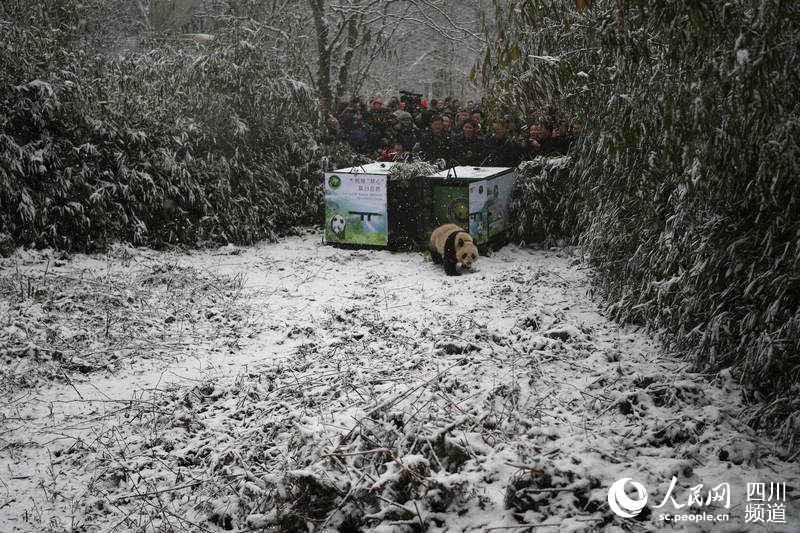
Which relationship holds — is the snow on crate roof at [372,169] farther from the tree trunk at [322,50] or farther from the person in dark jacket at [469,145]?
the tree trunk at [322,50]

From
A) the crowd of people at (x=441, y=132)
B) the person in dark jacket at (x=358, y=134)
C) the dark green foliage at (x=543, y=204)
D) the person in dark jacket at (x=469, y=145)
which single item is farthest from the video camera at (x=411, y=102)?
the dark green foliage at (x=543, y=204)

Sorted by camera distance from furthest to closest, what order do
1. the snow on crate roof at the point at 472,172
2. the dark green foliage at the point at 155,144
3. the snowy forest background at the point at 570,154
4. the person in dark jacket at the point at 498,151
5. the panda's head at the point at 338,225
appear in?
the person in dark jacket at the point at 498,151, the panda's head at the point at 338,225, the snow on crate roof at the point at 472,172, the dark green foliage at the point at 155,144, the snowy forest background at the point at 570,154

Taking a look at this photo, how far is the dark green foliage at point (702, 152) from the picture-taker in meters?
3.46

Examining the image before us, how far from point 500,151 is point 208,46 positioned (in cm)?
527

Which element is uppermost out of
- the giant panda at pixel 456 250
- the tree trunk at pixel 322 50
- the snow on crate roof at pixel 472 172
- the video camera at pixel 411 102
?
the tree trunk at pixel 322 50

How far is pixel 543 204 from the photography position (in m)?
10.2

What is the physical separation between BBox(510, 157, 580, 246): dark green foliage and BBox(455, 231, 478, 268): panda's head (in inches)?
72.9

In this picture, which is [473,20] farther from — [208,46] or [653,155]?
[653,155]

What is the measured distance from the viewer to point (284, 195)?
11.3 m

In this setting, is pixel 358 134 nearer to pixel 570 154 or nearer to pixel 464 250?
pixel 570 154

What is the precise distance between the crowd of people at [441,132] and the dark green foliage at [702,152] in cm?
447

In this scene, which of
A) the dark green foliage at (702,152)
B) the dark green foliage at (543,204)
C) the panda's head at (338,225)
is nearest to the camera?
the dark green foliage at (702,152)

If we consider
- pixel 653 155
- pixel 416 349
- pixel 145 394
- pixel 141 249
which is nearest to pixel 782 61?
pixel 653 155

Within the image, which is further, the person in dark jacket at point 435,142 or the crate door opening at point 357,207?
the person in dark jacket at point 435,142
